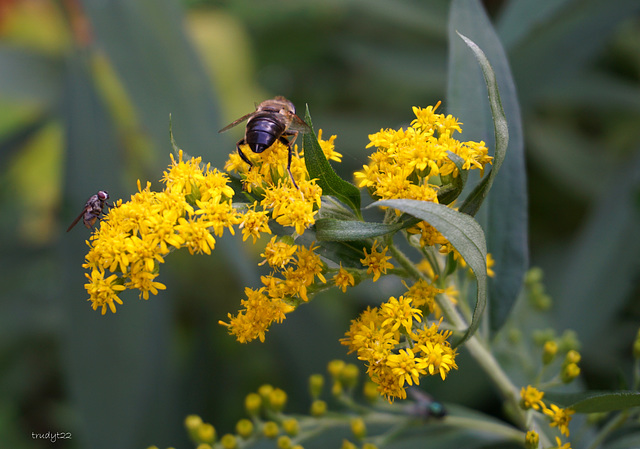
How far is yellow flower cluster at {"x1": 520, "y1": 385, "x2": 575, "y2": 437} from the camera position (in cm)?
137

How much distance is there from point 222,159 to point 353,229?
1.39 m

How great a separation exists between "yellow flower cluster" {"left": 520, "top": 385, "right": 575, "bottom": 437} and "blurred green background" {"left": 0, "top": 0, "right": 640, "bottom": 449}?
1053 mm

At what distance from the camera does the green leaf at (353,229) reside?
3.58 feet

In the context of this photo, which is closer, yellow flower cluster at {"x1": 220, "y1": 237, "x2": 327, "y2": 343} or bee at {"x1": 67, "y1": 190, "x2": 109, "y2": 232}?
yellow flower cluster at {"x1": 220, "y1": 237, "x2": 327, "y2": 343}

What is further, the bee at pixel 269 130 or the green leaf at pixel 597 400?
the bee at pixel 269 130

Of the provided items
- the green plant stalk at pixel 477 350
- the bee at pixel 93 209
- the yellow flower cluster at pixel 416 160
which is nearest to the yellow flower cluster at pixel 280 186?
the yellow flower cluster at pixel 416 160

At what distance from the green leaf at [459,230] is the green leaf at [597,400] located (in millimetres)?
335

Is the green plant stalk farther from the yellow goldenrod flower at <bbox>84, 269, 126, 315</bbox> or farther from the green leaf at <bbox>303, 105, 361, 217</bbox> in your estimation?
the yellow goldenrod flower at <bbox>84, 269, 126, 315</bbox>

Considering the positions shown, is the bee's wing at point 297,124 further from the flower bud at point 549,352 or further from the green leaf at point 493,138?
the flower bud at point 549,352

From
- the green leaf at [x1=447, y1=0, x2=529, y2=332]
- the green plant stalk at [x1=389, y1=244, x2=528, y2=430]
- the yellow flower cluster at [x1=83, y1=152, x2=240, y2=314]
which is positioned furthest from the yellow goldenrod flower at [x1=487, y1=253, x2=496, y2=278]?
the yellow flower cluster at [x1=83, y1=152, x2=240, y2=314]

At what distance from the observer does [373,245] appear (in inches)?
49.1

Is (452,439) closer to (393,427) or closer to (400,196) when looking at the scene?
(393,427)

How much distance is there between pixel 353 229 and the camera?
111cm

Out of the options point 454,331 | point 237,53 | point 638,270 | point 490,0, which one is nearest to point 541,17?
point 638,270
